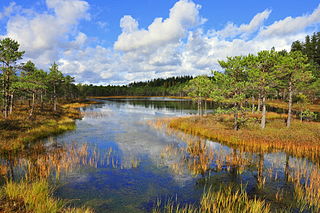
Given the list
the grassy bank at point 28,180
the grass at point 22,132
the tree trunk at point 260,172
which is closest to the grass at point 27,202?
the grassy bank at point 28,180

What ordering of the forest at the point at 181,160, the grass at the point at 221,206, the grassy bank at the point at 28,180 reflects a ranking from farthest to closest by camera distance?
the forest at the point at 181,160
the grass at the point at 221,206
the grassy bank at the point at 28,180

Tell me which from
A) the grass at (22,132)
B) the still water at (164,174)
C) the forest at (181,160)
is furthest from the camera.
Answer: the grass at (22,132)

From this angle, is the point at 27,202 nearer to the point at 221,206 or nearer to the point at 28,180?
the point at 28,180

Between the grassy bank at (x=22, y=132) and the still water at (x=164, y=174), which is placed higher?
the grassy bank at (x=22, y=132)

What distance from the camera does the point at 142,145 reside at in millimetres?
24953

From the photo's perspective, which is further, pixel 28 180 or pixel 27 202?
pixel 28 180

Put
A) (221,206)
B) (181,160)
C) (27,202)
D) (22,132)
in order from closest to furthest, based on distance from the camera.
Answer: (27,202), (221,206), (181,160), (22,132)

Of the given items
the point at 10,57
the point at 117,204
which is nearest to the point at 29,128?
the point at 10,57

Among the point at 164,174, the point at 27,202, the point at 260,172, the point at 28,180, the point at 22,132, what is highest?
the point at 22,132

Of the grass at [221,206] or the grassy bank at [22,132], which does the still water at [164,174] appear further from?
the grassy bank at [22,132]

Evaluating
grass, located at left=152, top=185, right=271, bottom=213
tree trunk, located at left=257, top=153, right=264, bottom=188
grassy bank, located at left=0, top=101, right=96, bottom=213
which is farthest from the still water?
grassy bank, located at left=0, top=101, right=96, bottom=213

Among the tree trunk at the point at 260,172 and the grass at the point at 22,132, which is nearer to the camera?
the tree trunk at the point at 260,172

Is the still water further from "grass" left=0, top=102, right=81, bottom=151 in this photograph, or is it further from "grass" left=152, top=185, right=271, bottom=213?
"grass" left=0, top=102, right=81, bottom=151

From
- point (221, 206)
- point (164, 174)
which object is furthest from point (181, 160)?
point (221, 206)
